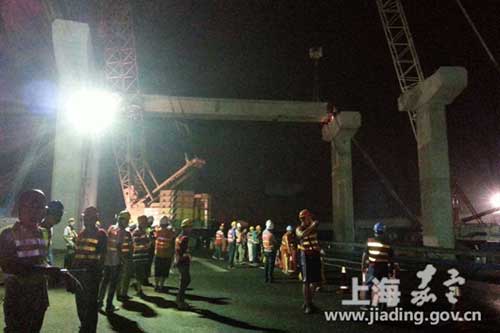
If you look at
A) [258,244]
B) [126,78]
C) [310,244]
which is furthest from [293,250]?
[126,78]

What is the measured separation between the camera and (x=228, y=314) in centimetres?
774

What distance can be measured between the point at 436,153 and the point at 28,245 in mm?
20109

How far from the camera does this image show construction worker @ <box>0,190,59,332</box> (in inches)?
135

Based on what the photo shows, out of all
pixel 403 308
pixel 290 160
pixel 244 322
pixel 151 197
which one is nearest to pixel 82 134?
pixel 151 197

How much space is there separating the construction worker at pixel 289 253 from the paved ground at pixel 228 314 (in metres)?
2.72

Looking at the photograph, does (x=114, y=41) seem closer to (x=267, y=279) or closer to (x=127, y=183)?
(x=127, y=183)

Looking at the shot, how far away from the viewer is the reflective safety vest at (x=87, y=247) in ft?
18.3

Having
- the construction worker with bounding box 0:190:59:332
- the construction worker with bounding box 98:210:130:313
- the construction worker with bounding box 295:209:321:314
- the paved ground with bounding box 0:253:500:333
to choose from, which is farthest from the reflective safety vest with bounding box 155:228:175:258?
the construction worker with bounding box 0:190:59:332

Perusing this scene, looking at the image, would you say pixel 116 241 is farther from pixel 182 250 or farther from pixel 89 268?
pixel 89 268

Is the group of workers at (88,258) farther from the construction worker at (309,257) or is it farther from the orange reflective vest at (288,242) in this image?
the orange reflective vest at (288,242)

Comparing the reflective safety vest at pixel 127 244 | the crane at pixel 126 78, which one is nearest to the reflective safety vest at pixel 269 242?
the reflective safety vest at pixel 127 244

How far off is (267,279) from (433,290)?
4803 millimetres

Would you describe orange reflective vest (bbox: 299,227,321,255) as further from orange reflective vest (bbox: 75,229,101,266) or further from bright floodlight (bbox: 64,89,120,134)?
bright floodlight (bbox: 64,89,120,134)

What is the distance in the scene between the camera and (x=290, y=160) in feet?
153
